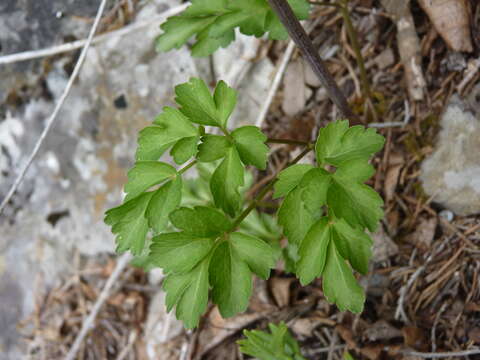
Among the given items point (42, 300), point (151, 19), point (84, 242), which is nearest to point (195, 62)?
point (151, 19)

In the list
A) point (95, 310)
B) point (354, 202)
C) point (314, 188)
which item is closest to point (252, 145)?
point (314, 188)

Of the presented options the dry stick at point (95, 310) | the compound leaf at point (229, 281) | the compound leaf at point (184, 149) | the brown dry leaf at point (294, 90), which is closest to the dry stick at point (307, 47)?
the compound leaf at point (184, 149)

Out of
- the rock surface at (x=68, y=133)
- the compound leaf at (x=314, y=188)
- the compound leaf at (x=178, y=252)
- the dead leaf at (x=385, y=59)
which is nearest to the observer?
the compound leaf at (x=314, y=188)

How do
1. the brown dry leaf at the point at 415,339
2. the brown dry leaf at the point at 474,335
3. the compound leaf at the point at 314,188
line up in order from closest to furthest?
the compound leaf at the point at 314,188 < the brown dry leaf at the point at 474,335 < the brown dry leaf at the point at 415,339

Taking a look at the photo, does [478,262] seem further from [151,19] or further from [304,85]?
[151,19]

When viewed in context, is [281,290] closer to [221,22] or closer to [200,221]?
[200,221]

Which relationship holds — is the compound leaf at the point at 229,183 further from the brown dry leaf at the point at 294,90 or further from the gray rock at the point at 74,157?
the gray rock at the point at 74,157
